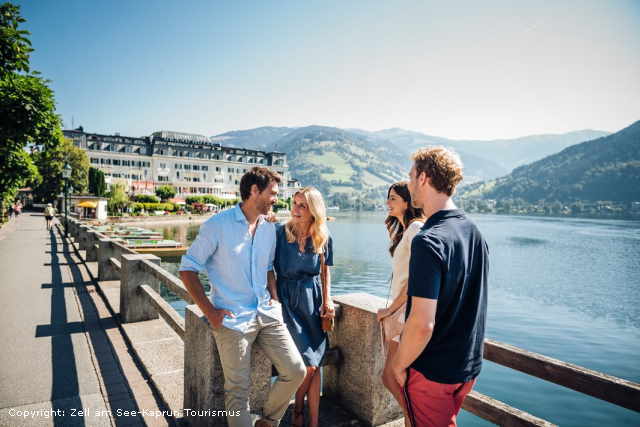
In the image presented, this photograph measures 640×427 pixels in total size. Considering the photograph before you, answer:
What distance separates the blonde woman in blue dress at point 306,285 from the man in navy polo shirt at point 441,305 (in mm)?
1309

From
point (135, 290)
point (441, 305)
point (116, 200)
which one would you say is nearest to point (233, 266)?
point (441, 305)

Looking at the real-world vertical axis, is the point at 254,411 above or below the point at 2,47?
below

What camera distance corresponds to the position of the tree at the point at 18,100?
9070 millimetres

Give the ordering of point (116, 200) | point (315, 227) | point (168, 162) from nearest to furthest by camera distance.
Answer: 1. point (315, 227)
2. point (116, 200)
3. point (168, 162)

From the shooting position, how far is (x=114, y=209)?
58781mm

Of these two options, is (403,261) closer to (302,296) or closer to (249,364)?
(302,296)

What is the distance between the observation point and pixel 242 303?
3035 millimetres

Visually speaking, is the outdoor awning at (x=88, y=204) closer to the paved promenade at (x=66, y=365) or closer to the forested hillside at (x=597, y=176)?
the paved promenade at (x=66, y=365)

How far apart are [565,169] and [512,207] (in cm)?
4175

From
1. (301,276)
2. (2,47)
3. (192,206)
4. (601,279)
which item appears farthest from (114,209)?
(301,276)

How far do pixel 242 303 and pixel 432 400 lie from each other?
1532mm

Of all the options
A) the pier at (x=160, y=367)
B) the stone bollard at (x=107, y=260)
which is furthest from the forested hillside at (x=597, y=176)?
the pier at (x=160, y=367)

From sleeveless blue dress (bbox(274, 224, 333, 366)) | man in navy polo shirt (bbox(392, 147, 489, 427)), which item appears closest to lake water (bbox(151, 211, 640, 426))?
sleeveless blue dress (bbox(274, 224, 333, 366))

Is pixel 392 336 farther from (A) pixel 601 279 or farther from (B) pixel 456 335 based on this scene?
(A) pixel 601 279
